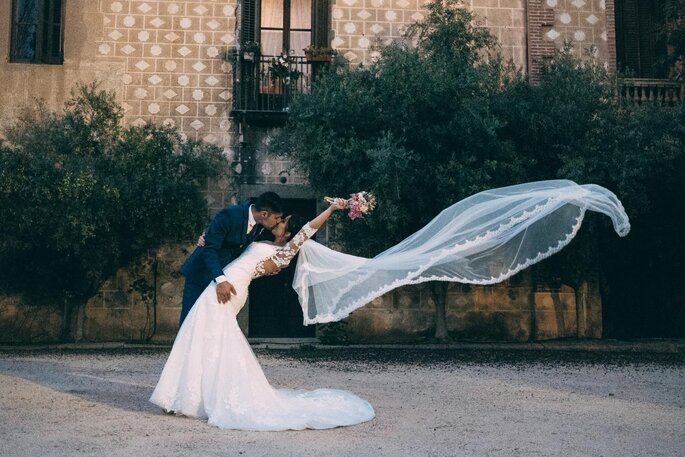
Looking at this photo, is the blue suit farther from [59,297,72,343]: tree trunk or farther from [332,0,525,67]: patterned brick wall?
[332,0,525,67]: patterned brick wall

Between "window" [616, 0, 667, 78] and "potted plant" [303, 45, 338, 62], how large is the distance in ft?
20.7

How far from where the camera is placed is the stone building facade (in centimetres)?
1368

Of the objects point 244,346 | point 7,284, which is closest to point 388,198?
point 244,346

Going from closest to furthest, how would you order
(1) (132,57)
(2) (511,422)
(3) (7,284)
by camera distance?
1. (2) (511,422)
2. (3) (7,284)
3. (1) (132,57)

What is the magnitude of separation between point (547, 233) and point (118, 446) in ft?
13.0

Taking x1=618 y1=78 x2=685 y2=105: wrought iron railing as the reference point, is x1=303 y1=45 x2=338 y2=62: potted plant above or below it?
above

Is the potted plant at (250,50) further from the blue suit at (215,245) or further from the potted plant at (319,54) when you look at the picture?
the blue suit at (215,245)

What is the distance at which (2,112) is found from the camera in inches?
540

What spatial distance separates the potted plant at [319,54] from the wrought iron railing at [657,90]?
5.81m

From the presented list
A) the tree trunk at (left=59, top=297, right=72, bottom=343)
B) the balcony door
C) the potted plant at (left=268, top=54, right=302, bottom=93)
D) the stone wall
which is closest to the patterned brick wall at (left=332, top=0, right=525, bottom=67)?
the balcony door

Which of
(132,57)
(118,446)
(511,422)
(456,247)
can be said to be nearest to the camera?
(118,446)

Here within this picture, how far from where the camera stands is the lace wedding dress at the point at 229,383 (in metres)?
5.50

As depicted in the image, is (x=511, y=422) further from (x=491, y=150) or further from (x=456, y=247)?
(x=491, y=150)

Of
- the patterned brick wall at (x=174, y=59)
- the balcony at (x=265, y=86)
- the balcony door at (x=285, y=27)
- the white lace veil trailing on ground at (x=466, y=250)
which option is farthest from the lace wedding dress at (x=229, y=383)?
the balcony door at (x=285, y=27)
